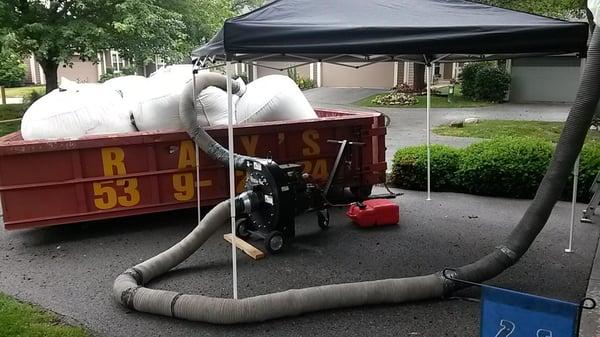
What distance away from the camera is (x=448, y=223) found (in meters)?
6.33

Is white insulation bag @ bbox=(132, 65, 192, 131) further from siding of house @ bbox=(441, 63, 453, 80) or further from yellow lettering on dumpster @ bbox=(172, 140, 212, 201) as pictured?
siding of house @ bbox=(441, 63, 453, 80)

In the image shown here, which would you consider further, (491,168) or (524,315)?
(491,168)

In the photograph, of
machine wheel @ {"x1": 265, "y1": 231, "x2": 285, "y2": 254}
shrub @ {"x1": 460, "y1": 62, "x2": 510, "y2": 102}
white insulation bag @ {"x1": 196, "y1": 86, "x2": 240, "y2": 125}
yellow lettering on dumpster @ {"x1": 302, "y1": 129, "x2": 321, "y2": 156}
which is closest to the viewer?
machine wheel @ {"x1": 265, "y1": 231, "x2": 285, "y2": 254}

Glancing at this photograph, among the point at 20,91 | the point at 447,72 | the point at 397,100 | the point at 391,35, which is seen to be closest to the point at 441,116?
the point at 397,100

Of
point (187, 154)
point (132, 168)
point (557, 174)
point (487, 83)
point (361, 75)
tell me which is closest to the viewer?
point (557, 174)

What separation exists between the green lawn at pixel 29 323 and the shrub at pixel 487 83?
68.1 feet

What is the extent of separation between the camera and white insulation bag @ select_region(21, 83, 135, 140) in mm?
5848

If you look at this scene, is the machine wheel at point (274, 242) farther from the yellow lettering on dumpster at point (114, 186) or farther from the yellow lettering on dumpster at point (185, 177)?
the yellow lettering on dumpster at point (114, 186)

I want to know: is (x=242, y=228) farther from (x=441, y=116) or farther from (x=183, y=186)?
(x=441, y=116)

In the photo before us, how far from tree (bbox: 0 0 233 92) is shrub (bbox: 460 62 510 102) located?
1318 cm

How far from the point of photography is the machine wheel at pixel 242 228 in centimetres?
575

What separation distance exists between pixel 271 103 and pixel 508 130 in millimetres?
9169

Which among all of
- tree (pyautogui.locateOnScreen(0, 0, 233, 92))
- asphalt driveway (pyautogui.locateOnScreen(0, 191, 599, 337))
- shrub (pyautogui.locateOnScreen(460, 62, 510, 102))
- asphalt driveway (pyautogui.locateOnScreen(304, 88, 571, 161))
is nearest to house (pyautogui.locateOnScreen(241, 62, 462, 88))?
asphalt driveway (pyautogui.locateOnScreen(304, 88, 571, 161))

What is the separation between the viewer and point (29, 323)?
155 inches
